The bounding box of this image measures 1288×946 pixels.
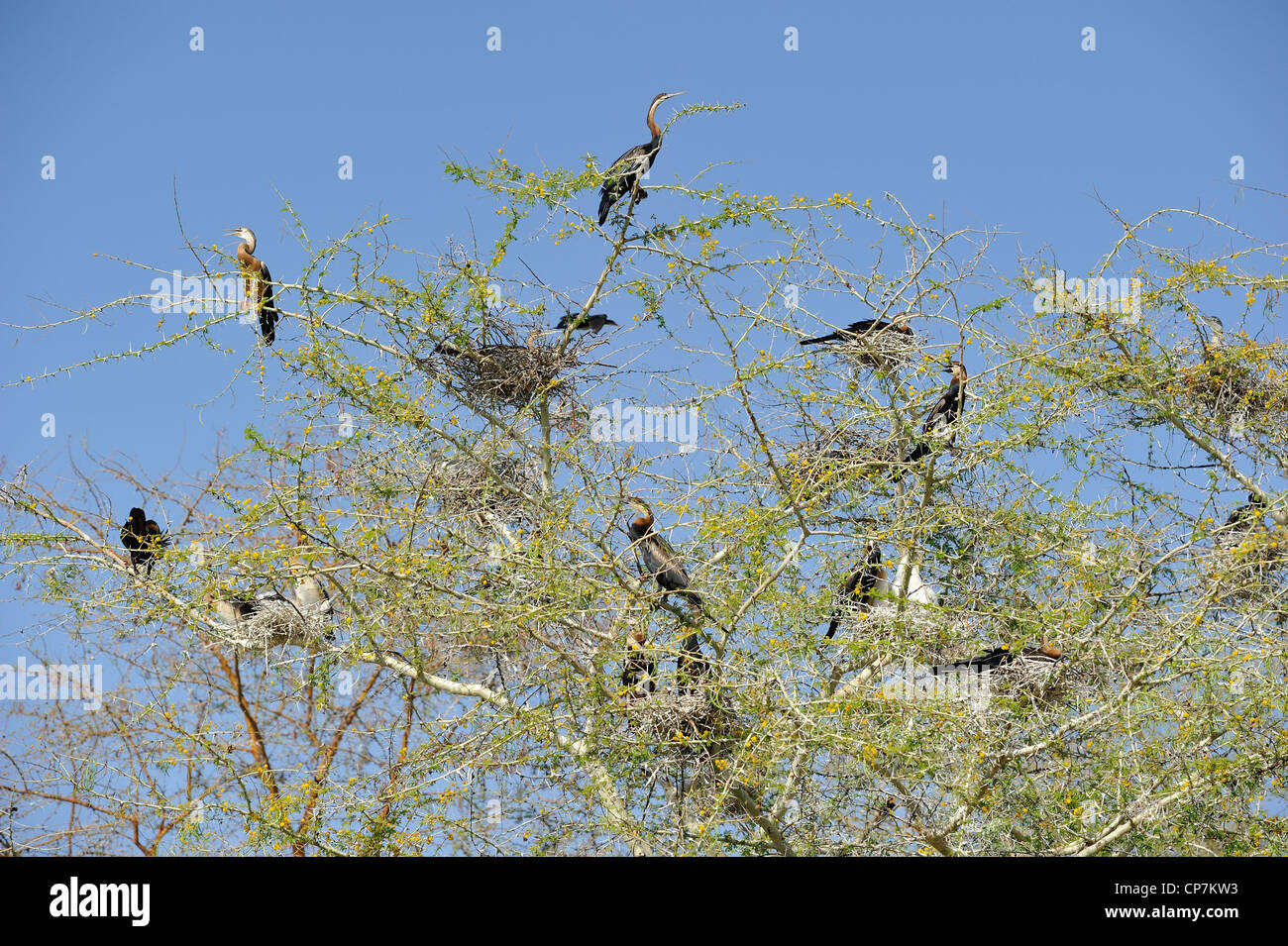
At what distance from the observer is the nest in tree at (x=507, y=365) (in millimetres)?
8086

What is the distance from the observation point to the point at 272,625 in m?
7.87

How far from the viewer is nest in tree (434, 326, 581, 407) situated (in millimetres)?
8086

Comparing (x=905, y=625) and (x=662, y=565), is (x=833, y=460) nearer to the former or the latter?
(x=905, y=625)

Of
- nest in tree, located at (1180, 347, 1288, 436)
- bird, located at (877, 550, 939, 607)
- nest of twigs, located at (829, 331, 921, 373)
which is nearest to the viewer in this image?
bird, located at (877, 550, 939, 607)

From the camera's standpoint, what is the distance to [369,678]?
37.3ft

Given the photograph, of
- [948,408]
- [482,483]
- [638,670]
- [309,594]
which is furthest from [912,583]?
[309,594]

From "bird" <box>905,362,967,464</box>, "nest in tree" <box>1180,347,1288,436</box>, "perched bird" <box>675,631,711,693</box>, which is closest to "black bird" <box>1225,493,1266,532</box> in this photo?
"nest in tree" <box>1180,347,1288,436</box>

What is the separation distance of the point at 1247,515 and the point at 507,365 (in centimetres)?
432

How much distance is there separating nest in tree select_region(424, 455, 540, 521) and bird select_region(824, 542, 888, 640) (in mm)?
1954

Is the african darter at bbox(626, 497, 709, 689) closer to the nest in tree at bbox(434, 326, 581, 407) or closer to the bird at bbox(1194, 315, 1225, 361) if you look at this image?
the nest in tree at bbox(434, 326, 581, 407)

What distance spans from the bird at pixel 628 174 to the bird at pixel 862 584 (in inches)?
102

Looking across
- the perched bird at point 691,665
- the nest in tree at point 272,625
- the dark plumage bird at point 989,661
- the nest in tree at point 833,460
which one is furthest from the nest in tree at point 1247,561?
the nest in tree at point 272,625
